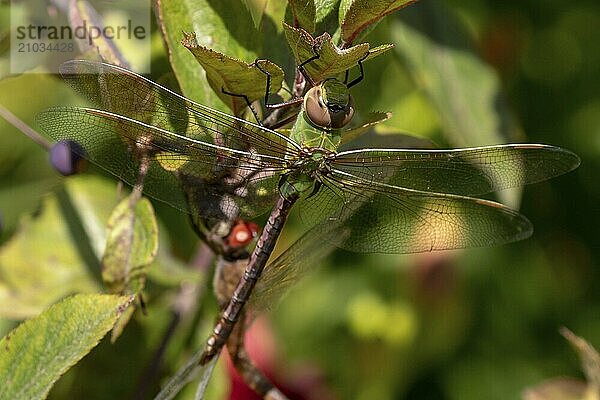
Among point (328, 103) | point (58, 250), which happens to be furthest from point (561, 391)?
point (58, 250)

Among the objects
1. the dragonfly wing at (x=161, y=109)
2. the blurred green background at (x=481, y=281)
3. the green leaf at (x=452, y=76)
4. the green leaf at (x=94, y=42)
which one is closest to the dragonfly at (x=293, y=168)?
the dragonfly wing at (x=161, y=109)

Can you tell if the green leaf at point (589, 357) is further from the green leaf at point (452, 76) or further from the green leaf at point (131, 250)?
the green leaf at point (131, 250)

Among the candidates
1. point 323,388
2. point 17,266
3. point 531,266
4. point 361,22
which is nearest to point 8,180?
point 17,266

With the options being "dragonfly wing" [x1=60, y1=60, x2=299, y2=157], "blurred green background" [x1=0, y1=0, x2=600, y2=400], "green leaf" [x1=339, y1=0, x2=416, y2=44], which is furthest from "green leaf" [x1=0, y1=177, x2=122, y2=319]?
"green leaf" [x1=339, y1=0, x2=416, y2=44]

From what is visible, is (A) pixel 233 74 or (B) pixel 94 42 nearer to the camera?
(A) pixel 233 74

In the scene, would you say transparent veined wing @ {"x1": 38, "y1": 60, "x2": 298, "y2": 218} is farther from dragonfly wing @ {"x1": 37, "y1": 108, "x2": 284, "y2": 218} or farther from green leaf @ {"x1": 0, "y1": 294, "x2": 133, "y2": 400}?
green leaf @ {"x1": 0, "y1": 294, "x2": 133, "y2": 400}

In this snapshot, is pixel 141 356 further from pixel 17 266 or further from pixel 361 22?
pixel 361 22

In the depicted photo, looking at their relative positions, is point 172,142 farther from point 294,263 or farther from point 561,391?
point 561,391
